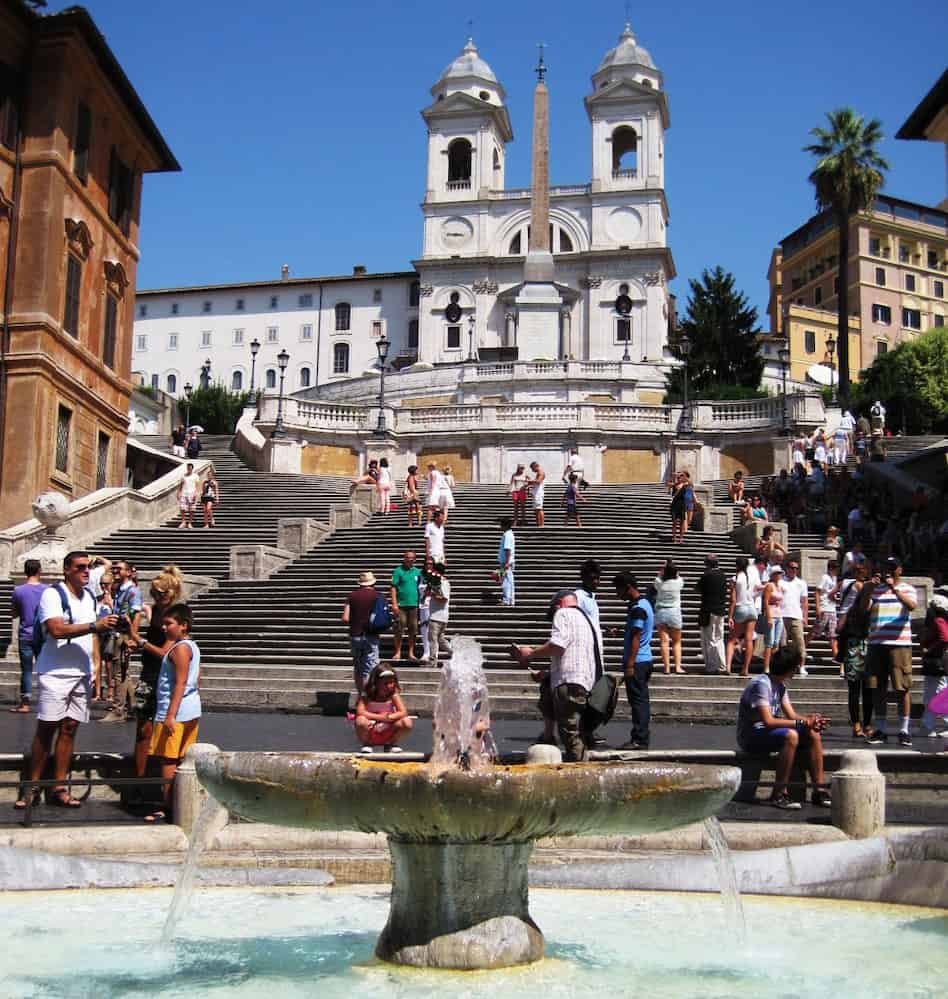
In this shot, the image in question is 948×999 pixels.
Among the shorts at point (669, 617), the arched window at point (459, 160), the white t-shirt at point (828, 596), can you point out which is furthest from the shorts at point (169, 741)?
the arched window at point (459, 160)

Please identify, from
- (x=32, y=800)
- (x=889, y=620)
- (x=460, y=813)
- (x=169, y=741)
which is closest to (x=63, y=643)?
(x=169, y=741)

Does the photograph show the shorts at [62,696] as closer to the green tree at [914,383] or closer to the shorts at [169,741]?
the shorts at [169,741]

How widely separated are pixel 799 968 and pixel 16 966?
3.74 m

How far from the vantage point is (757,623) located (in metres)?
16.7

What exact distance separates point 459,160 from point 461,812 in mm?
88357

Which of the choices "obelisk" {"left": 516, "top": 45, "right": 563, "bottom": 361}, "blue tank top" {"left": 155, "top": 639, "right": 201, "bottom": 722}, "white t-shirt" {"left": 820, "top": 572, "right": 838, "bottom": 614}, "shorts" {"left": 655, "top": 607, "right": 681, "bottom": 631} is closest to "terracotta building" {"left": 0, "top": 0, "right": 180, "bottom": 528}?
"shorts" {"left": 655, "top": 607, "right": 681, "bottom": 631}

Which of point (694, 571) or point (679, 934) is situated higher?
point (694, 571)

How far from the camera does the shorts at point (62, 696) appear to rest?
8945 millimetres

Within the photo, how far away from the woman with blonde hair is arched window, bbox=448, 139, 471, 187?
8100 centimetres

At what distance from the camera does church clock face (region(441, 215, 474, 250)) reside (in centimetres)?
8694

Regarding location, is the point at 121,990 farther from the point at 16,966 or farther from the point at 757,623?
the point at 757,623

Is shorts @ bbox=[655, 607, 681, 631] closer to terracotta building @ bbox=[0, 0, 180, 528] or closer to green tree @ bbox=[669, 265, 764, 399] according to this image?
terracotta building @ bbox=[0, 0, 180, 528]

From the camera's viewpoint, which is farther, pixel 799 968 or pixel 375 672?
pixel 375 672

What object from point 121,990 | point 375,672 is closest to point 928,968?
point 121,990
